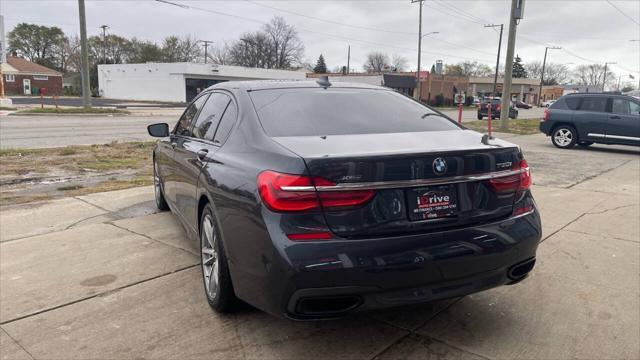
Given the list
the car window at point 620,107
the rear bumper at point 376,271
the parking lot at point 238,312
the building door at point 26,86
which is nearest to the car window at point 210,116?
the parking lot at point 238,312

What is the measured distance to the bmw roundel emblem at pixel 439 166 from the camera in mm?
2736

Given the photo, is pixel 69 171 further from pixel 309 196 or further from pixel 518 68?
pixel 518 68

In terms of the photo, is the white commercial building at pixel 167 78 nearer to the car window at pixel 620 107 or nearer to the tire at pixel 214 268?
the car window at pixel 620 107

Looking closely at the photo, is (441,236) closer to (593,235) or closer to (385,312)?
(385,312)

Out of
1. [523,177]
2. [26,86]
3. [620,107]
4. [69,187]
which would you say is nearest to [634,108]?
[620,107]

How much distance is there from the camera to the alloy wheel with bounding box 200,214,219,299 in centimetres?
338

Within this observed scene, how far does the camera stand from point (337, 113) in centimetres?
350

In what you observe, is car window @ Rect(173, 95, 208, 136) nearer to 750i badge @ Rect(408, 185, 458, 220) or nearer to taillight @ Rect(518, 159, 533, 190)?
750i badge @ Rect(408, 185, 458, 220)

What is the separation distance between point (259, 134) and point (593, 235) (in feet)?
13.5

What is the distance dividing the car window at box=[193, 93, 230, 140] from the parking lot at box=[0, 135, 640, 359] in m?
1.16

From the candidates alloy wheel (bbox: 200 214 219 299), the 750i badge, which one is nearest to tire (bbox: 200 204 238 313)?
alloy wheel (bbox: 200 214 219 299)

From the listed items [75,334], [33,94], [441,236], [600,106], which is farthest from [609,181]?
[33,94]

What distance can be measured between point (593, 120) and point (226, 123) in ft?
44.9

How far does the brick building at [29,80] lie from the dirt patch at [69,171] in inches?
2612
